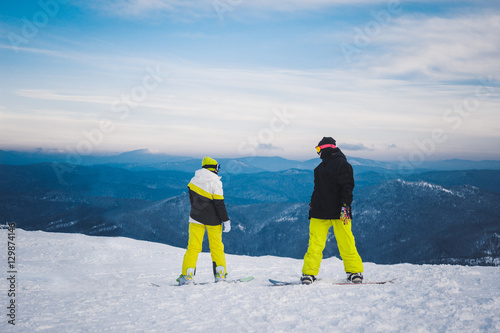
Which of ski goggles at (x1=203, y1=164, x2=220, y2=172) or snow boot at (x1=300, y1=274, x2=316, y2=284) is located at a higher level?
ski goggles at (x1=203, y1=164, x2=220, y2=172)

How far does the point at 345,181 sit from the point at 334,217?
633 mm

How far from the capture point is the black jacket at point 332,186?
615cm

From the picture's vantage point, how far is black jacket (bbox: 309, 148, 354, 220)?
6.15 meters

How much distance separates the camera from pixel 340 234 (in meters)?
6.20

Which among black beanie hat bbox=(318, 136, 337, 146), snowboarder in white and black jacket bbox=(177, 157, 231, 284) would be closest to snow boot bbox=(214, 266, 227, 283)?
snowboarder in white and black jacket bbox=(177, 157, 231, 284)

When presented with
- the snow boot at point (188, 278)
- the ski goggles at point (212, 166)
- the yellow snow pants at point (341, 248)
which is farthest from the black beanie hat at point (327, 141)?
the snow boot at point (188, 278)

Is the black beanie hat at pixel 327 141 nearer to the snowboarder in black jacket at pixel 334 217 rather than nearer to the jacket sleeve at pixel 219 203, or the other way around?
the snowboarder in black jacket at pixel 334 217

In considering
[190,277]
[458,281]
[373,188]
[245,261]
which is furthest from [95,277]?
[373,188]

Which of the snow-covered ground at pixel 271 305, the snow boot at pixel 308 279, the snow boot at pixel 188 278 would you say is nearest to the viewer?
the snow-covered ground at pixel 271 305

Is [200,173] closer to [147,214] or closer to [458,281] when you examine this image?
[458,281]

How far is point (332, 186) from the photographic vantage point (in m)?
6.28

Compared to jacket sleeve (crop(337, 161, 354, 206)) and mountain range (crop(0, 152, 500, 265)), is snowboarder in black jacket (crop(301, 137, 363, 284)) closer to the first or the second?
jacket sleeve (crop(337, 161, 354, 206))

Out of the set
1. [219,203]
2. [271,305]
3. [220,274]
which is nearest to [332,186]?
[219,203]

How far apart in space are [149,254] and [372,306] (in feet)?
29.9
